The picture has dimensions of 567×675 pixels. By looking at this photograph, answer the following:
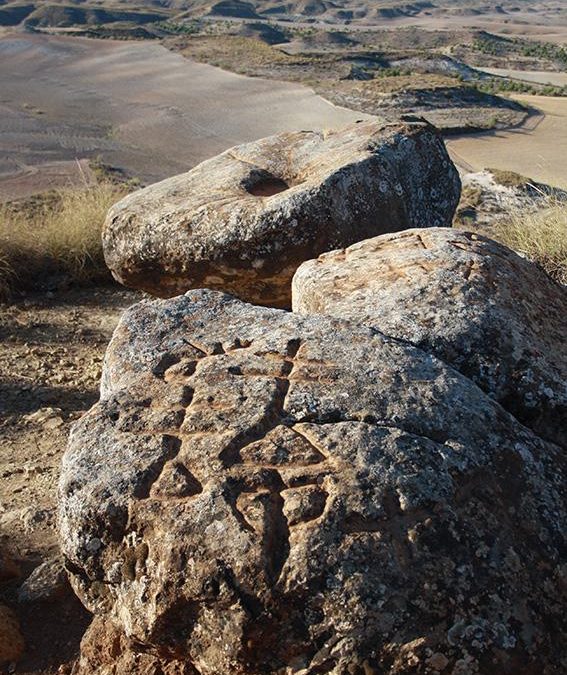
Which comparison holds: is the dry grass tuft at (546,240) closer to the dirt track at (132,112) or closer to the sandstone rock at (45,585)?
the sandstone rock at (45,585)

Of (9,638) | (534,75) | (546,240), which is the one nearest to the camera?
(9,638)

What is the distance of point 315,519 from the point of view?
1895 mm

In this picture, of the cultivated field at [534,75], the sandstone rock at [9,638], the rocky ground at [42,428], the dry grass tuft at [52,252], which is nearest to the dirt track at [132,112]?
the dry grass tuft at [52,252]

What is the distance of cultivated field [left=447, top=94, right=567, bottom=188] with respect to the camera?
523 inches

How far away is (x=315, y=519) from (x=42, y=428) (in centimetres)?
251

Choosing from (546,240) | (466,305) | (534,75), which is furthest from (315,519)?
(534,75)

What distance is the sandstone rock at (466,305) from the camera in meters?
2.61

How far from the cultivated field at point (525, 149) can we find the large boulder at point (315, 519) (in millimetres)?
10118

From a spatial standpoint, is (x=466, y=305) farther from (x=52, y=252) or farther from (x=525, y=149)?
(x=525, y=149)

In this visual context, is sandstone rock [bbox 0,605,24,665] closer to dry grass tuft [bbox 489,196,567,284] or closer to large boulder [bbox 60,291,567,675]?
large boulder [bbox 60,291,567,675]

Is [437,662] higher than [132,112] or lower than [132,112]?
higher

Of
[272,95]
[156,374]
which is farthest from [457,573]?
[272,95]

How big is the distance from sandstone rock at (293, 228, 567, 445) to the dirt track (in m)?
9.30

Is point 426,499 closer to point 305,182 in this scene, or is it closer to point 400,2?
point 305,182
